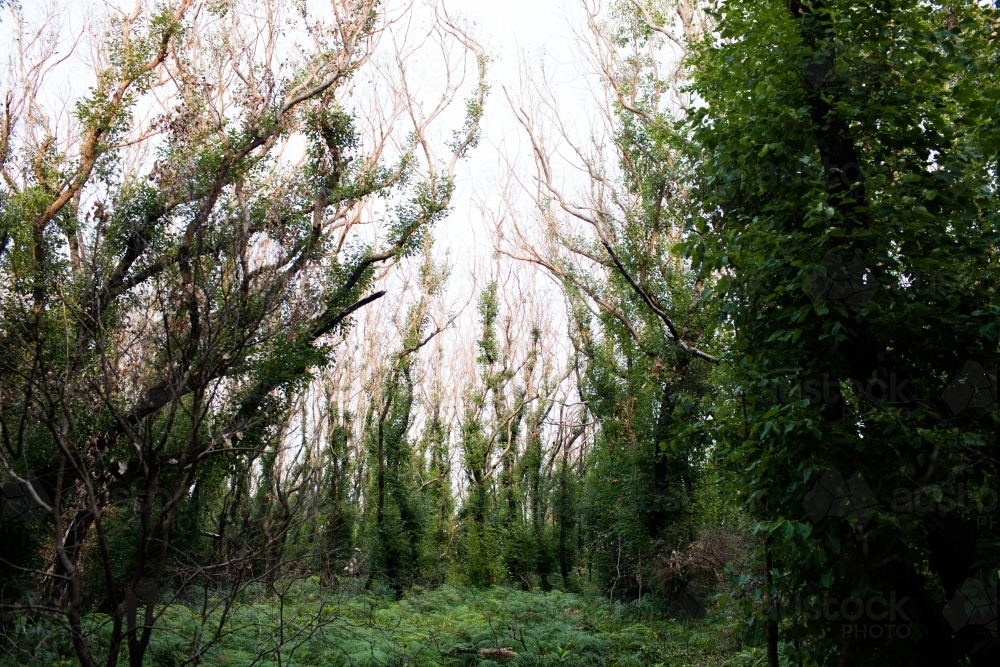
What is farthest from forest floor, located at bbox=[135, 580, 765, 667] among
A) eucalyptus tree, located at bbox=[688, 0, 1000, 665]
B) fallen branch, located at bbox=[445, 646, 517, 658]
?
eucalyptus tree, located at bbox=[688, 0, 1000, 665]

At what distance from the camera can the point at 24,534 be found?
9328 mm

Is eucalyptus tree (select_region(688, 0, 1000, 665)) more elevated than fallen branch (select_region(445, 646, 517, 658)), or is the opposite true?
eucalyptus tree (select_region(688, 0, 1000, 665))

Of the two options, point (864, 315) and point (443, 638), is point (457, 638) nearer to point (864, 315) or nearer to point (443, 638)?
point (443, 638)

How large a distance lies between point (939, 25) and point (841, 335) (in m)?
2.35

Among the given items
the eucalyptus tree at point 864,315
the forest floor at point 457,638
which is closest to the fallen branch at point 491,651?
the forest floor at point 457,638

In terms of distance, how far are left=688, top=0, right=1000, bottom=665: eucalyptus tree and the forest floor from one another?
2.68m

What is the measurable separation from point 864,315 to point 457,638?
7.52 meters

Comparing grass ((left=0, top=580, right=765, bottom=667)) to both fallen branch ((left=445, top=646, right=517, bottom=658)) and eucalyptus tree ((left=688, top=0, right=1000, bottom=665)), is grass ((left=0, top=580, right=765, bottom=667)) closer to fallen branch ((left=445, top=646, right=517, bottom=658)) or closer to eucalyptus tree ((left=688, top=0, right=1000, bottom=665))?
fallen branch ((left=445, top=646, right=517, bottom=658))

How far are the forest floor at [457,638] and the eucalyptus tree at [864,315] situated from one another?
2685 millimetres

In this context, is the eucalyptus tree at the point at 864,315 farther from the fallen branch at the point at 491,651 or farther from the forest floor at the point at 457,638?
the fallen branch at the point at 491,651

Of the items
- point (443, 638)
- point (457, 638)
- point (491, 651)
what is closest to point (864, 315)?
point (491, 651)

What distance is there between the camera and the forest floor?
7.82 m

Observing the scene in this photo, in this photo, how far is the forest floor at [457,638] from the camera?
782cm

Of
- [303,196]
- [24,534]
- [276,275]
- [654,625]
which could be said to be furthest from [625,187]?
[24,534]
